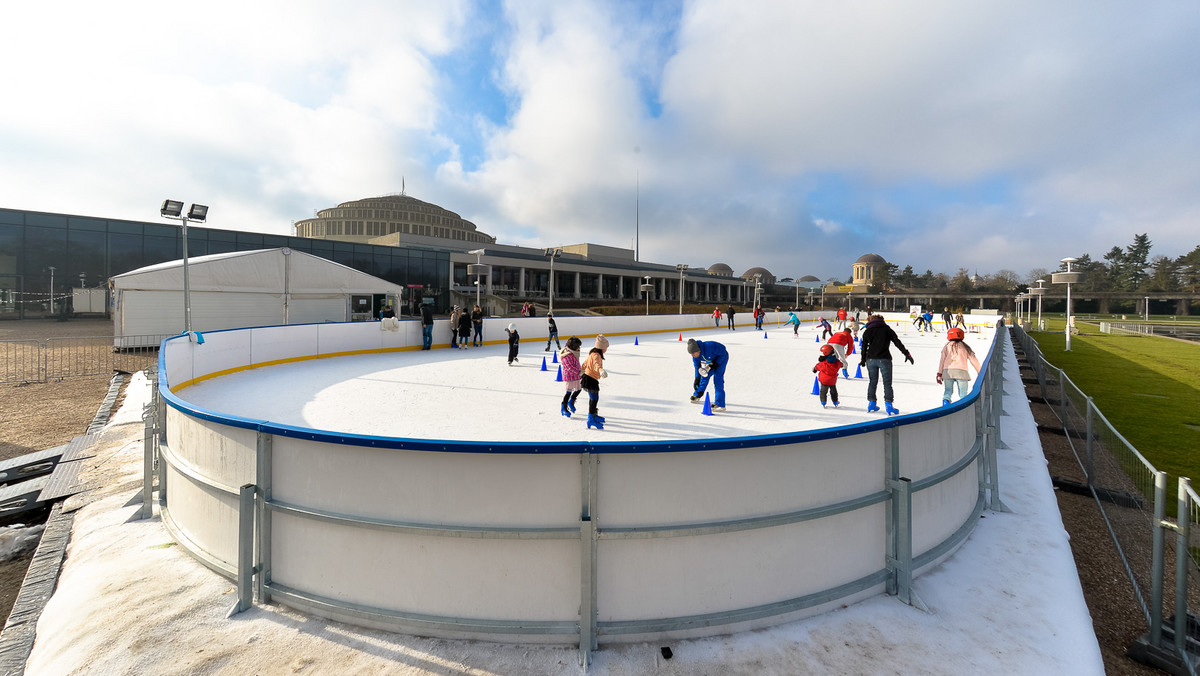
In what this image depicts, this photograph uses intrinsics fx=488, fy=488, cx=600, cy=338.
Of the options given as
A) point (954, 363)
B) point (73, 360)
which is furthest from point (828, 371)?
point (73, 360)

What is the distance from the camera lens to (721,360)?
25.6 feet

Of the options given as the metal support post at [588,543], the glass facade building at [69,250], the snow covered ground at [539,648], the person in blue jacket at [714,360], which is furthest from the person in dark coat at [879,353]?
the glass facade building at [69,250]

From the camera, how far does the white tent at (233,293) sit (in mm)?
18031

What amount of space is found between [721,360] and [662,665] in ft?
17.6

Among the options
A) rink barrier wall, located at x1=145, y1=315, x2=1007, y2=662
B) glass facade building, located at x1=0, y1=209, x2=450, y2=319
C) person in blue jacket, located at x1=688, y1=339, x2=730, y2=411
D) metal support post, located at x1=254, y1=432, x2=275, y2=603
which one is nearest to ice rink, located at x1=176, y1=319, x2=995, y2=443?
person in blue jacket, located at x1=688, y1=339, x2=730, y2=411

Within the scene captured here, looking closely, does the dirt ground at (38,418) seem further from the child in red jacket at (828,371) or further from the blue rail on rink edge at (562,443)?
the child in red jacket at (828,371)

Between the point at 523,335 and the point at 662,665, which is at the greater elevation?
the point at 523,335

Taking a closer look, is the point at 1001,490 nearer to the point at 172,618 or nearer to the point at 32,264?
the point at 172,618

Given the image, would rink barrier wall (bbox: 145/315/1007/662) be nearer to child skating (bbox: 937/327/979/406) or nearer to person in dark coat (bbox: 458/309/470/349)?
child skating (bbox: 937/327/979/406)

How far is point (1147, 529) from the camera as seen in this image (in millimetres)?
5047

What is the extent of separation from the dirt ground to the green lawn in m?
16.0

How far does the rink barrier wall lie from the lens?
3.10 meters

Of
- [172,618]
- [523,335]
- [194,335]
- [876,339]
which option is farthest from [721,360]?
[523,335]

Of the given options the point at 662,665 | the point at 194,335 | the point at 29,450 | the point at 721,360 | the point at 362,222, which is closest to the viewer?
the point at 662,665
